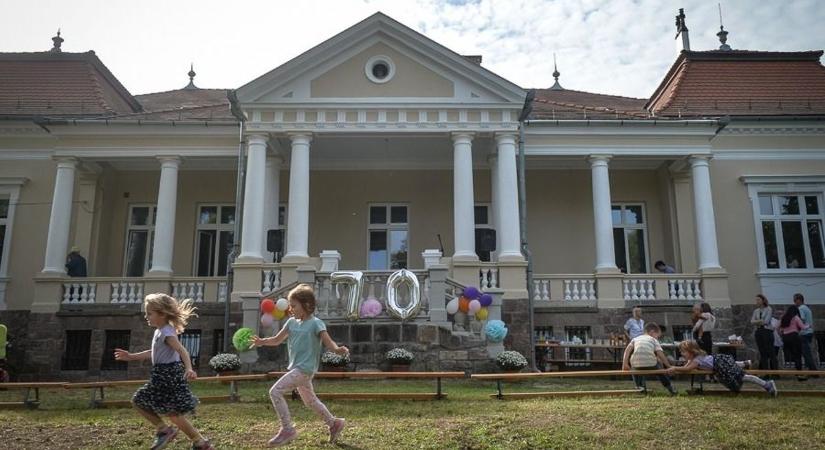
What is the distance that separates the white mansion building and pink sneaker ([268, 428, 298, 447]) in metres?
6.60

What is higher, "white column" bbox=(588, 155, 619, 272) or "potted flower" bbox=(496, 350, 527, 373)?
"white column" bbox=(588, 155, 619, 272)

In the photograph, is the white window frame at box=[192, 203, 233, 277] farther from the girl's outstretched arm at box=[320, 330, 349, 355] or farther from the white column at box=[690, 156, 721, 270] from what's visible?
the girl's outstretched arm at box=[320, 330, 349, 355]

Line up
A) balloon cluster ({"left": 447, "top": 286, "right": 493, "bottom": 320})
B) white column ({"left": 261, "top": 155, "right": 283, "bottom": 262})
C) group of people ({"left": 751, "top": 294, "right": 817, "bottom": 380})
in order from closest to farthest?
balloon cluster ({"left": 447, "top": 286, "right": 493, "bottom": 320}) < group of people ({"left": 751, "top": 294, "right": 817, "bottom": 380}) < white column ({"left": 261, "top": 155, "right": 283, "bottom": 262})

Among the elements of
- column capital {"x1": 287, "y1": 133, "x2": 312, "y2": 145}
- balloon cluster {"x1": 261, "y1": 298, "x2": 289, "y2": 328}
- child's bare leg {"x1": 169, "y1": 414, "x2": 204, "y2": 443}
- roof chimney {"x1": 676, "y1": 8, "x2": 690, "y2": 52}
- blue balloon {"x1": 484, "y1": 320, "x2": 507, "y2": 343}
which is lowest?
child's bare leg {"x1": 169, "y1": 414, "x2": 204, "y2": 443}

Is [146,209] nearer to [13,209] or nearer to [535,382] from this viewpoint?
[13,209]

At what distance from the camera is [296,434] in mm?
6199

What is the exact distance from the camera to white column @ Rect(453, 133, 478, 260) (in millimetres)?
15289

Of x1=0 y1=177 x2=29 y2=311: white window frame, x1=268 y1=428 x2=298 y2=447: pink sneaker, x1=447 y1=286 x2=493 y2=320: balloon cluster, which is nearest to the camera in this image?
x1=268 y1=428 x2=298 y2=447: pink sneaker

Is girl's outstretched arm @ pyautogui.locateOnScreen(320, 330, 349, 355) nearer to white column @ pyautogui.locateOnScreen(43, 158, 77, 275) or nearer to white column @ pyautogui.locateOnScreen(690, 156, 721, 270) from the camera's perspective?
white column @ pyautogui.locateOnScreen(43, 158, 77, 275)

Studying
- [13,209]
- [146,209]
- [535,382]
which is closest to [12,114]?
[13,209]

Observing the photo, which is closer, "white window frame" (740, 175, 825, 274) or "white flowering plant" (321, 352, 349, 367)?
"white flowering plant" (321, 352, 349, 367)

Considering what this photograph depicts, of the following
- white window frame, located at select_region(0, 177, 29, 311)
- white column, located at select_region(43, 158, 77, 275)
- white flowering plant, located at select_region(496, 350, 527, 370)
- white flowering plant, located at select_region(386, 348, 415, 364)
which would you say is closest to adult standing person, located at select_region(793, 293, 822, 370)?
white flowering plant, located at select_region(496, 350, 527, 370)

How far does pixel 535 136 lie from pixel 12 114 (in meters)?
14.1

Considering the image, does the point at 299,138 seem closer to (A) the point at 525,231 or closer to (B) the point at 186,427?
(A) the point at 525,231
